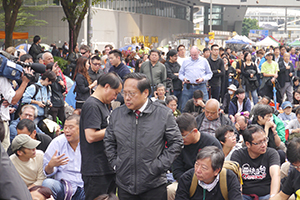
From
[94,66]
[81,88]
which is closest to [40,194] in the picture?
[81,88]

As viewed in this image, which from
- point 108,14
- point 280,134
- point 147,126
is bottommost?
point 280,134

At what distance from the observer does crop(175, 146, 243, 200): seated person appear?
13.2ft

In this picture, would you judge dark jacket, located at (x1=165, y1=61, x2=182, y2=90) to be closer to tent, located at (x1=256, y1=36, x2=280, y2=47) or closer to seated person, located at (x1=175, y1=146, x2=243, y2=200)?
seated person, located at (x1=175, y1=146, x2=243, y2=200)

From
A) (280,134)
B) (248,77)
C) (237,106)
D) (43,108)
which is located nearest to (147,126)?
(280,134)

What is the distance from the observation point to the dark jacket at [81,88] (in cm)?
844

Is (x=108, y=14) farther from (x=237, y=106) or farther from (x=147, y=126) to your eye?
(x=147, y=126)

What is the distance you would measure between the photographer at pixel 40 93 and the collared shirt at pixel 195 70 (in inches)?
144

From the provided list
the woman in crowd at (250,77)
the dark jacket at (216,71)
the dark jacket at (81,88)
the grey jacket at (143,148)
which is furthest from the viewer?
the woman in crowd at (250,77)

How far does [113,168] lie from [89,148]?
38cm

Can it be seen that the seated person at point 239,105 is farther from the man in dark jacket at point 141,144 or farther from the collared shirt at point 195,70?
the man in dark jacket at point 141,144

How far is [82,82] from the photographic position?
8.46 m

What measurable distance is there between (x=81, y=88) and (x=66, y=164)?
3305mm

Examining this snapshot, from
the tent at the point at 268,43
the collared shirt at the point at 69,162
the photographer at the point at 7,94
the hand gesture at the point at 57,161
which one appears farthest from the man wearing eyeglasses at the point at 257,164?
the tent at the point at 268,43

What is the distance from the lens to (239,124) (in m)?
7.45
